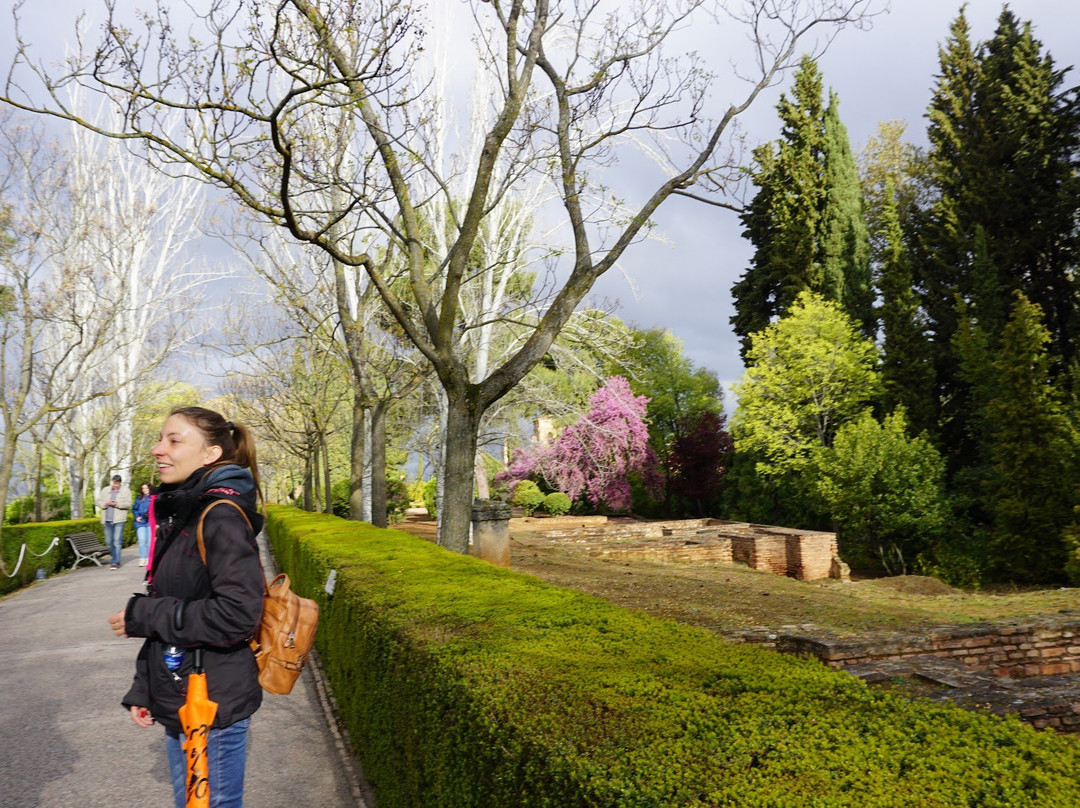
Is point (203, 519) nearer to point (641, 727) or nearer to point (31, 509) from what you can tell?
point (641, 727)

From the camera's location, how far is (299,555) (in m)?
9.26

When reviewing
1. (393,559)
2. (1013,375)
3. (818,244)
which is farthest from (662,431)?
(393,559)

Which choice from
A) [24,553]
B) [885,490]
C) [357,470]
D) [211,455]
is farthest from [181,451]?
[885,490]

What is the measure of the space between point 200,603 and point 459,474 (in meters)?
6.31

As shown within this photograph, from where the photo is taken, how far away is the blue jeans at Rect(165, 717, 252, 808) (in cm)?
240

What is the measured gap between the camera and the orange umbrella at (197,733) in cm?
232

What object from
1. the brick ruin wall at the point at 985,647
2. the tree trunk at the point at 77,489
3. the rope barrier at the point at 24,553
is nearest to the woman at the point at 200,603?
the brick ruin wall at the point at 985,647

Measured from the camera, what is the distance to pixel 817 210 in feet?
94.3

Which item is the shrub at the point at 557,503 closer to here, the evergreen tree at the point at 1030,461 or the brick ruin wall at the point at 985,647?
the evergreen tree at the point at 1030,461

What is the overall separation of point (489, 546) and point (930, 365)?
19823mm

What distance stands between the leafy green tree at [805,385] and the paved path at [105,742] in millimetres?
21060

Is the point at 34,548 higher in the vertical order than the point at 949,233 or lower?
lower

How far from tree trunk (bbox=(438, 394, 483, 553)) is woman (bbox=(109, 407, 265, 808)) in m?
6.00

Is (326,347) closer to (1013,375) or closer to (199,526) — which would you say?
(199,526)
